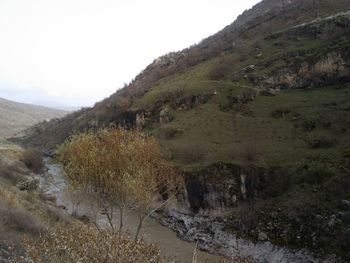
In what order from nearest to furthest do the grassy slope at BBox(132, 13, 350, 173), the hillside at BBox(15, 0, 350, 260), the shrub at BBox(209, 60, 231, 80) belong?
the hillside at BBox(15, 0, 350, 260)
the grassy slope at BBox(132, 13, 350, 173)
the shrub at BBox(209, 60, 231, 80)

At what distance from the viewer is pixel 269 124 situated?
56.8m

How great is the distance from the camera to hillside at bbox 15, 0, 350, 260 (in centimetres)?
3891

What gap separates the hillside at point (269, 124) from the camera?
128 ft

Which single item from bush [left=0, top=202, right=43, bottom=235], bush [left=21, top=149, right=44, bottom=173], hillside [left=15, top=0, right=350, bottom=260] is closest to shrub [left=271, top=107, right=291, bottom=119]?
hillside [left=15, top=0, right=350, bottom=260]

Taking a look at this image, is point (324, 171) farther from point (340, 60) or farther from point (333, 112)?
point (340, 60)

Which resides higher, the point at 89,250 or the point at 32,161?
the point at 89,250

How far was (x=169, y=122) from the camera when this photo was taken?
69812 millimetres

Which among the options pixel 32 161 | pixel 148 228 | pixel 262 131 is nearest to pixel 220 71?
pixel 262 131

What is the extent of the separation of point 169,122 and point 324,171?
32.8 metres

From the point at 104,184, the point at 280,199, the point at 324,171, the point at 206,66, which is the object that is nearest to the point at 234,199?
the point at 280,199

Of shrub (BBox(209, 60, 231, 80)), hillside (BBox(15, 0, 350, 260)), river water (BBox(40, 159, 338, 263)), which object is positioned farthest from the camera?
shrub (BBox(209, 60, 231, 80))

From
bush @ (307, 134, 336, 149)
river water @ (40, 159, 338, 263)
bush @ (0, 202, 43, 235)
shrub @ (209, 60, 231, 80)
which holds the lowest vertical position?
river water @ (40, 159, 338, 263)

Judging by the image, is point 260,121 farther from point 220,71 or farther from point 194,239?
point 220,71

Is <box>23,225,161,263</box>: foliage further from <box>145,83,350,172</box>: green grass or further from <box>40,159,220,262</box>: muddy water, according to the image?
<box>145,83,350,172</box>: green grass
